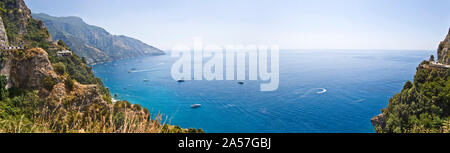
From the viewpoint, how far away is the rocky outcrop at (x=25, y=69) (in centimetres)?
1872

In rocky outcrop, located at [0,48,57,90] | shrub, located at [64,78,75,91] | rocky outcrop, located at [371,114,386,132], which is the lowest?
rocky outcrop, located at [371,114,386,132]

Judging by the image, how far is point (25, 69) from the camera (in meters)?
19.2

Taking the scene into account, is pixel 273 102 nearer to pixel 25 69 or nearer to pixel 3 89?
pixel 25 69

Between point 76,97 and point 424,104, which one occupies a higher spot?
point 76,97

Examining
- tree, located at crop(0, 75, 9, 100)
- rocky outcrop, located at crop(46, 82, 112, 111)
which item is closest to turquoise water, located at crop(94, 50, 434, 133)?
rocky outcrop, located at crop(46, 82, 112, 111)

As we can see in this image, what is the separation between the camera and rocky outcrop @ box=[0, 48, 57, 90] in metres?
18.7

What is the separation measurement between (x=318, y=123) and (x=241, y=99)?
1904 centimetres

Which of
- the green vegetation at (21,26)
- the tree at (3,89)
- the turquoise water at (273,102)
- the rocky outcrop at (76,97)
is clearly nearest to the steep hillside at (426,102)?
the turquoise water at (273,102)

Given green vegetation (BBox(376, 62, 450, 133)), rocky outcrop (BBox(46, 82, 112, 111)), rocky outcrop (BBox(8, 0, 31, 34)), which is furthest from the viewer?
rocky outcrop (BBox(8, 0, 31, 34))

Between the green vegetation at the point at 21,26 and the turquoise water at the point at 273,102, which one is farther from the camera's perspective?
the turquoise water at the point at 273,102

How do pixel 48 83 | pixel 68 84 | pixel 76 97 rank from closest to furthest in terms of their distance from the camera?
pixel 48 83
pixel 76 97
pixel 68 84

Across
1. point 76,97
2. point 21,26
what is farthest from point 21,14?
point 76,97

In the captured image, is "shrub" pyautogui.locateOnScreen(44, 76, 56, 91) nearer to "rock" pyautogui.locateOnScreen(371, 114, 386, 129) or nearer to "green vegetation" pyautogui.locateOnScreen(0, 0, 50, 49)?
"green vegetation" pyautogui.locateOnScreen(0, 0, 50, 49)

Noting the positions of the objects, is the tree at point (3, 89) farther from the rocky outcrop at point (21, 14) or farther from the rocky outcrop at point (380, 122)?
the rocky outcrop at point (380, 122)
